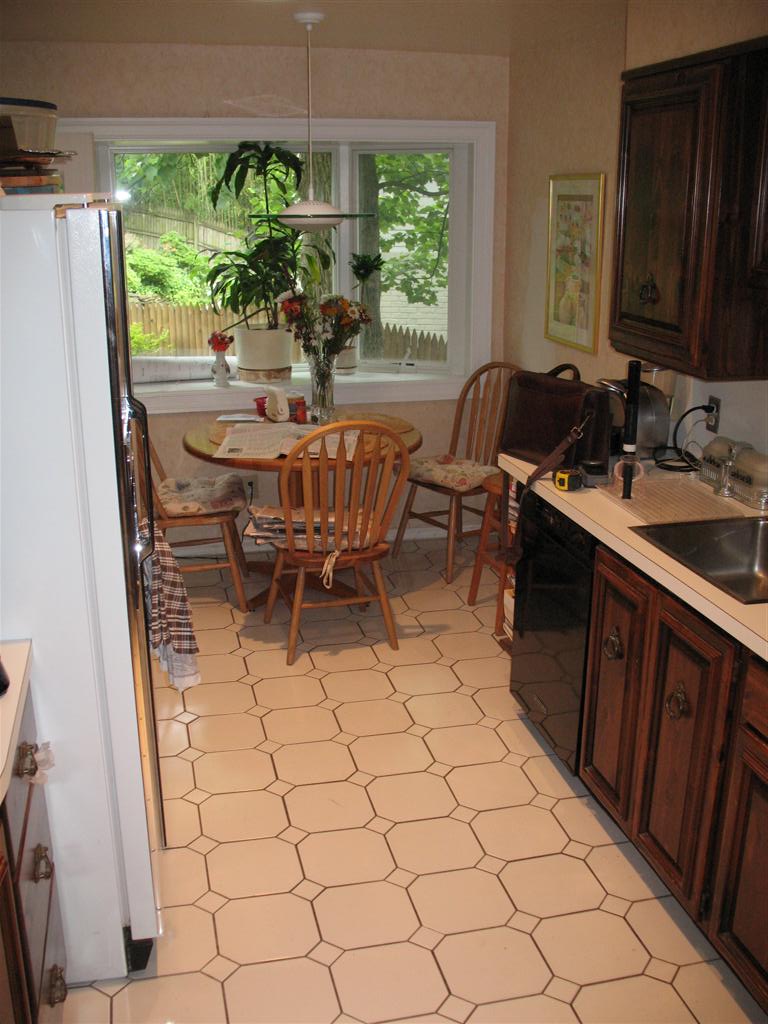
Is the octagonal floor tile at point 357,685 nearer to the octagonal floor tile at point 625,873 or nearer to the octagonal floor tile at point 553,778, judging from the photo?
the octagonal floor tile at point 553,778

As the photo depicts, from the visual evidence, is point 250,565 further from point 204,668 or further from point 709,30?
point 709,30

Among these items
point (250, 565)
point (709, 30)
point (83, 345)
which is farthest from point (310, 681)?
point (709, 30)

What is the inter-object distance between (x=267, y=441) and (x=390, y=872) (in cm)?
191

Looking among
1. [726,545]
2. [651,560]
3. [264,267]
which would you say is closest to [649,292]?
[726,545]

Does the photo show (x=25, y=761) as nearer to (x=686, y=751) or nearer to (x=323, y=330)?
(x=686, y=751)

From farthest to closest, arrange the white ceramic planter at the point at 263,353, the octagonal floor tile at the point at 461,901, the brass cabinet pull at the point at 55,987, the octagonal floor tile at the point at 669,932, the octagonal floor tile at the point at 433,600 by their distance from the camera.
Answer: the white ceramic planter at the point at 263,353, the octagonal floor tile at the point at 433,600, the octagonal floor tile at the point at 461,901, the octagonal floor tile at the point at 669,932, the brass cabinet pull at the point at 55,987

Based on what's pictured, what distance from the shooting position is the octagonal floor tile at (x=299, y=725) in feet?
10.3

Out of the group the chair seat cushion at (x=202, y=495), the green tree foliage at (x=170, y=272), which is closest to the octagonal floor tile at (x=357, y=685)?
the chair seat cushion at (x=202, y=495)

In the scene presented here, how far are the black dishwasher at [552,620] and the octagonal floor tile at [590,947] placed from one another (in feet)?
1.66

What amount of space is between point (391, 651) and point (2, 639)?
195 centimetres

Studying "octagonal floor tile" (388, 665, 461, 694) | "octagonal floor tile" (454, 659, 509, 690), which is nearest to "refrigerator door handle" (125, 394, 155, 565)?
"octagonal floor tile" (388, 665, 461, 694)

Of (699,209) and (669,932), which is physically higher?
(699,209)

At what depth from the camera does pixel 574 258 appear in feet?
13.2

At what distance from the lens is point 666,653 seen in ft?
7.33
